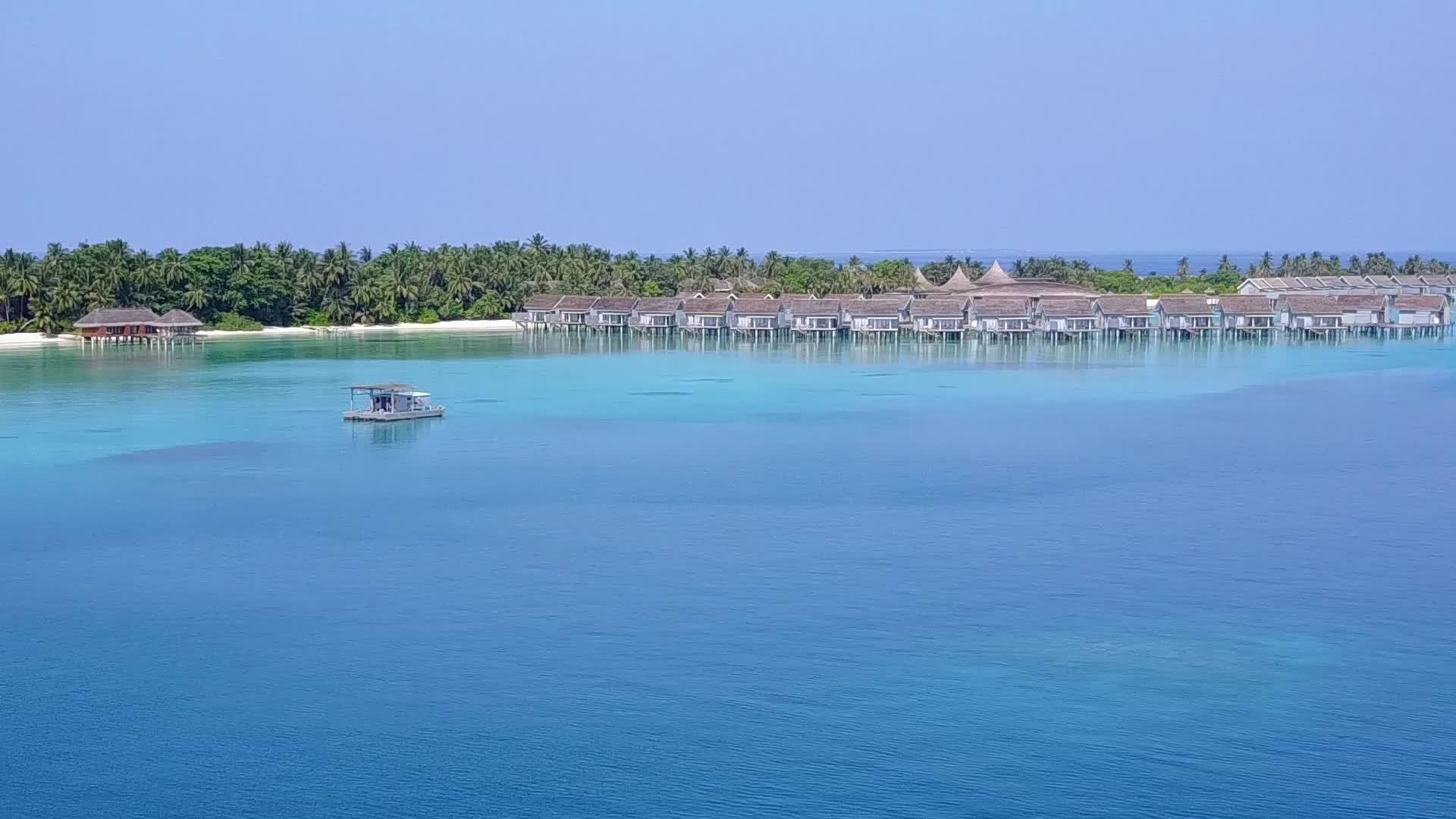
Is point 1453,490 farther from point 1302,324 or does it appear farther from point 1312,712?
point 1302,324

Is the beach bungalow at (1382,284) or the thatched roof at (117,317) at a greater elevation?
the beach bungalow at (1382,284)

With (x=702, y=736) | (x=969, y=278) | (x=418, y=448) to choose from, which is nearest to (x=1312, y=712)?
(x=702, y=736)

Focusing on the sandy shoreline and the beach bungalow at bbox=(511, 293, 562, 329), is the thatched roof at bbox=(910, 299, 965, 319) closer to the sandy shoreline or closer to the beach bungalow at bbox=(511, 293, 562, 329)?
the beach bungalow at bbox=(511, 293, 562, 329)

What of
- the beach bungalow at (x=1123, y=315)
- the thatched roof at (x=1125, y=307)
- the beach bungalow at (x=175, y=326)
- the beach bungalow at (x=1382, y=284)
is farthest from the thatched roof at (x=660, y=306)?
the beach bungalow at (x=1382, y=284)

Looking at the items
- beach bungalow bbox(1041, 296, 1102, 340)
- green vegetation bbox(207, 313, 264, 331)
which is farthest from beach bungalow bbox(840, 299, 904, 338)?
green vegetation bbox(207, 313, 264, 331)

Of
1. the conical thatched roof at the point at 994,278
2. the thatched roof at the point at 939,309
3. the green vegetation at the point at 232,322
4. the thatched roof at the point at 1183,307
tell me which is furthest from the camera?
the conical thatched roof at the point at 994,278

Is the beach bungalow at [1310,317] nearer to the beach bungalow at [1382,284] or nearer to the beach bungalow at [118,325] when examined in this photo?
the beach bungalow at [1382,284]
